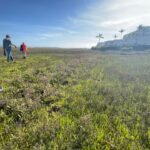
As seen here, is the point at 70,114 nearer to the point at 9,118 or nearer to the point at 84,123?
the point at 84,123

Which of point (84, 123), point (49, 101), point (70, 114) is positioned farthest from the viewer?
point (49, 101)

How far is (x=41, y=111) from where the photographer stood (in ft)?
26.4

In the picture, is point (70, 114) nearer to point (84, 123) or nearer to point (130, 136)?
point (84, 123)

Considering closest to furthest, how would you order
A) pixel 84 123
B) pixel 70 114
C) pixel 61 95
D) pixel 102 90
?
pixel 84 123 < pixel 70 114 < pixel 61 95 < pixel 102 90

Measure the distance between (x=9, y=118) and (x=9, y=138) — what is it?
125 centimetres

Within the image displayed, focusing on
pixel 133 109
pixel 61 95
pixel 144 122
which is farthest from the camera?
pixel 61 95

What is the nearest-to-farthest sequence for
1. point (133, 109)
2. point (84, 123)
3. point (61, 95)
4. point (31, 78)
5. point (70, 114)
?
point (84, 123)
point (70, 114)
point (133, 109)
point (61, 95)
point (31, 78)

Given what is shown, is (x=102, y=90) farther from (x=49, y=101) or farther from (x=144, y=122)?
(x=144, y=122)

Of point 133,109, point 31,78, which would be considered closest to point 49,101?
point 133,109

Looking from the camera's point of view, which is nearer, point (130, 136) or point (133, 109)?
point (130, 136)

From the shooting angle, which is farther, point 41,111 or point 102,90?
point 102,90

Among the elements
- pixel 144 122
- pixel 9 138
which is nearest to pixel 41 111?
pixel 9 138

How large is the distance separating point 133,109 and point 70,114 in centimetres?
223

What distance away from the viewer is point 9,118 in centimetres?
726
